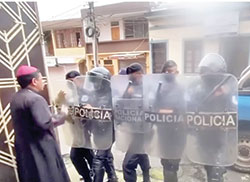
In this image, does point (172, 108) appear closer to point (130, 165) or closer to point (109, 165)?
point (130, 165)

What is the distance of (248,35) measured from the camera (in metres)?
6.74

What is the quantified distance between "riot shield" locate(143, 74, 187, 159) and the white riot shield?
17.4 inches

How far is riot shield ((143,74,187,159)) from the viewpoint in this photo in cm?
192

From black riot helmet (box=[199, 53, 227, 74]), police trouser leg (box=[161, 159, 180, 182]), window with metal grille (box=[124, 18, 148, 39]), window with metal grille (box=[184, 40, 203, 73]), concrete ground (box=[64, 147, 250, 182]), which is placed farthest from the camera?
window with metal grille (box=[124, 18, 148, 39])

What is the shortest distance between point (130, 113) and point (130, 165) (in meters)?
0.66

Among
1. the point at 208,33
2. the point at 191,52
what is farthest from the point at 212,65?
the point at 191,52

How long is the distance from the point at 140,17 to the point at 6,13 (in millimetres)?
9476

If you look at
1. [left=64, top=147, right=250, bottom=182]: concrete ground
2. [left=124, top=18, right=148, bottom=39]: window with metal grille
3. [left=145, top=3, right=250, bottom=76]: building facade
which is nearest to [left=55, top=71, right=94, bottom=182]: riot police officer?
[left=64, top=147, right=250, bottom=182]: concrete ground

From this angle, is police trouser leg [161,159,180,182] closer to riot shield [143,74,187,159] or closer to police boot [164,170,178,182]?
police boot [164,170,178,182]

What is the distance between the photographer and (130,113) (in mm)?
2104

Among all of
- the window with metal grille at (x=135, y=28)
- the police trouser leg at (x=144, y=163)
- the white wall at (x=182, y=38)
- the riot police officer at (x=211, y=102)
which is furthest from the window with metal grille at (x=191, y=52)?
the window with metal grille at (x=135, y=28)

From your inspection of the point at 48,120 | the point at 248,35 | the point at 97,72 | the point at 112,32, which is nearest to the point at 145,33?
the point at 112,32

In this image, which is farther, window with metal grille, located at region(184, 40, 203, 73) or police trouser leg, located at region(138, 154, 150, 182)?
window with metal grille, located at region(184, 40, 203, 73)

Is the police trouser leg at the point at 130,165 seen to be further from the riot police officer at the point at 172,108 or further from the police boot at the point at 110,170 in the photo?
the riot police officer at the point at 172,108
